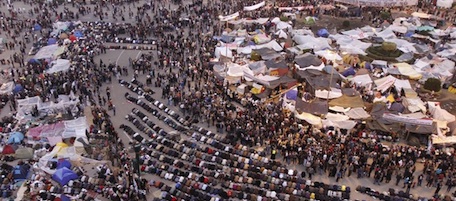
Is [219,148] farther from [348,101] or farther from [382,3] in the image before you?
[382,3]

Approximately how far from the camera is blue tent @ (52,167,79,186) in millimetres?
26547

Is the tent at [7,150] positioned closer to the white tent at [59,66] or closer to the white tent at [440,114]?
the white tent at [59,66]

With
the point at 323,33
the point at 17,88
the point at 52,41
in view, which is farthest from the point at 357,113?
the point at 52,41

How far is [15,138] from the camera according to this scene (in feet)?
101

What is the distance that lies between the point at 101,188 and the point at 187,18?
33886 millimetres

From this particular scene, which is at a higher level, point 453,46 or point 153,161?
point 453,46

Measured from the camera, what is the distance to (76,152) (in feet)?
96.4

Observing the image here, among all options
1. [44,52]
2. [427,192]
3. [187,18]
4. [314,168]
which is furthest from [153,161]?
[187,18]

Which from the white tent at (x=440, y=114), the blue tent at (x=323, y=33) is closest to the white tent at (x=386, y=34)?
the blue tent at (x=323, y=33)

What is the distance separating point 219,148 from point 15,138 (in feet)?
46.0

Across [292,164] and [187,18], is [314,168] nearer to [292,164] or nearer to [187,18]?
[292,164]

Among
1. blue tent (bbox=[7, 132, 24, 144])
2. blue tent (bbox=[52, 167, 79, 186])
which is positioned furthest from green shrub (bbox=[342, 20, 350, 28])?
blue tent (bbox=[7, 132, 24, 144])

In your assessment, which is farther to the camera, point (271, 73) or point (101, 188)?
point (271, 73)

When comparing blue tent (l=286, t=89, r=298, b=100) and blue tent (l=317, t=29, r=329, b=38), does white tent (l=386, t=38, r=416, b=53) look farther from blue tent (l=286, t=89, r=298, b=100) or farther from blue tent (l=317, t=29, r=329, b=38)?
blue tent (l=286, t=89, r=298, b=100)
